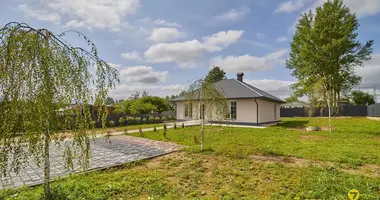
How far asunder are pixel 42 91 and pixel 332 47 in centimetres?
2718

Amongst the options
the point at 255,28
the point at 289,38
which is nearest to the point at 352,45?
the point at 289,38

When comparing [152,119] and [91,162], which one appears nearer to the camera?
[91,162]

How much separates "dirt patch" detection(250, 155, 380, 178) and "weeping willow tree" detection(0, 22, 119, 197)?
4835 mm

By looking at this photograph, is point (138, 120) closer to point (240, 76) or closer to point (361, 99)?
point (240, 76)

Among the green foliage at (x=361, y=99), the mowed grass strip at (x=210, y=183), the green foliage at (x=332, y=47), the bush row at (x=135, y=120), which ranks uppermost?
the green foliage at (x=332, y=47)

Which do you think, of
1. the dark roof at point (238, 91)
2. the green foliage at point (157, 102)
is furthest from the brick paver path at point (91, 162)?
the green foliage at point (157, 102)

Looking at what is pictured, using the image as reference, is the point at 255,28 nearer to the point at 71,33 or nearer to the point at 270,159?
the point at 270,159

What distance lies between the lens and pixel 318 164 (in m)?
5.37

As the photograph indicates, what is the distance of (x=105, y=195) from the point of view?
346cm

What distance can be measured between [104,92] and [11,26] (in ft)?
4.74

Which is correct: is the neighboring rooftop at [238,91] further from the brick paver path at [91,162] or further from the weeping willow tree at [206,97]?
the brick paver path at [91,162]

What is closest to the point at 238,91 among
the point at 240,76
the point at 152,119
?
the point at 240,76

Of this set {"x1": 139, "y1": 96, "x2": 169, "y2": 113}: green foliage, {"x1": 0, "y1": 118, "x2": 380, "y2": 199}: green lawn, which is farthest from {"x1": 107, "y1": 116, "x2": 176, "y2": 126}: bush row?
{"x1": 0, "y1": 118, "x2": 380, "y2": 199}: green lawn

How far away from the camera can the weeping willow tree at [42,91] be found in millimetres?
2510
